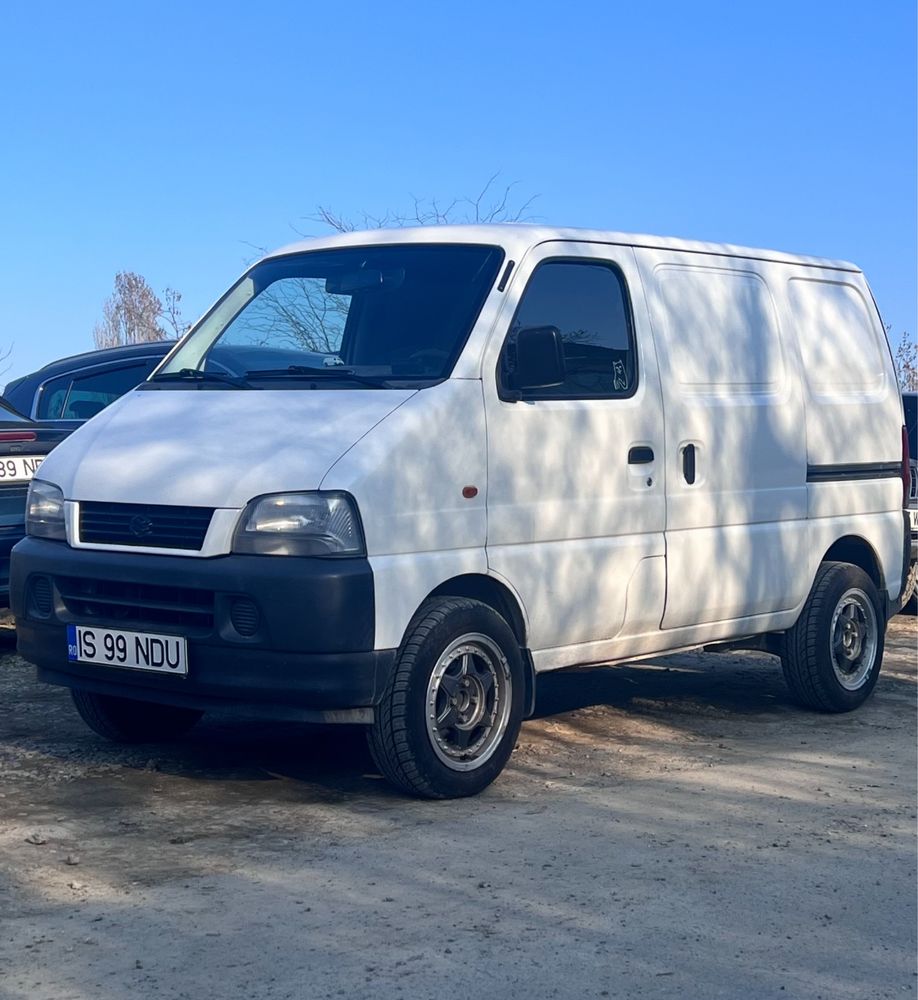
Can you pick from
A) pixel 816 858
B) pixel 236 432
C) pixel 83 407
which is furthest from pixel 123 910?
pixel 83 407

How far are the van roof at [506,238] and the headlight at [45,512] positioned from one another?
166cm

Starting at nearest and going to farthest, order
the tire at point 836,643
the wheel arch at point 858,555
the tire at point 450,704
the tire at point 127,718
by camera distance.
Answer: the tire at point 450,704 < the tire at point 127,718 < the tire at point 836,643 < the wheel arch at point 858,555

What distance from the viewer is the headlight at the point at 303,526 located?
16.4ft

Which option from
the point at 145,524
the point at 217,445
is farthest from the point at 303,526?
the point at 145,524

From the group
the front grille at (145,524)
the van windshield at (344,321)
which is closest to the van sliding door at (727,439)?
the van windshield at (344,321)

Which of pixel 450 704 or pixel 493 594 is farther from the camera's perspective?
pixel 493 594

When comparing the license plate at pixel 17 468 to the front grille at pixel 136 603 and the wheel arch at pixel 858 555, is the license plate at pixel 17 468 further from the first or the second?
the wheel arch at pixel 858 555

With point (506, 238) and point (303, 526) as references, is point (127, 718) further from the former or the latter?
point (506, 238)

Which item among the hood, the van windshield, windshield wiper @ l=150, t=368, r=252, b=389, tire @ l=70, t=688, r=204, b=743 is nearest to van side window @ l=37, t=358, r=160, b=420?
the van windshield

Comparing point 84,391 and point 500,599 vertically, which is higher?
point 84,391

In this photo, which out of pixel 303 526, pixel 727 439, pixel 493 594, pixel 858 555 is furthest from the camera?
pixel 858 555

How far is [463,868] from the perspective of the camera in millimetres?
4543

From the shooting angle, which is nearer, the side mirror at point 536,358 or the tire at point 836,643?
the side mirror at point 536,358

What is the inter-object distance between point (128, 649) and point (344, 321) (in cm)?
166
